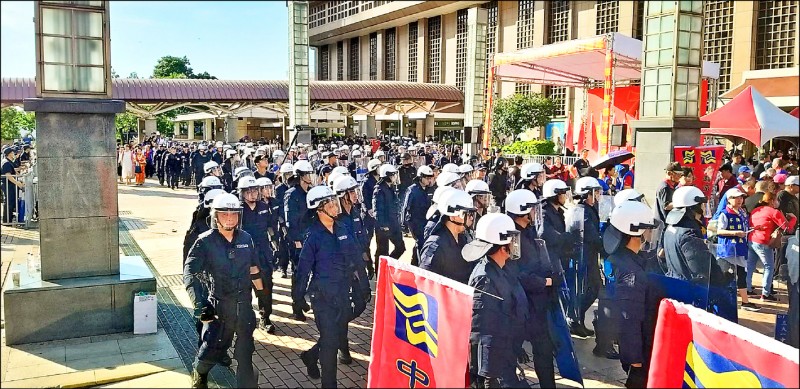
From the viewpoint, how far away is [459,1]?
49125 mm

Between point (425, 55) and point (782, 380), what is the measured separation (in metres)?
54.3

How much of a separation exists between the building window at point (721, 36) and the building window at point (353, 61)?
1647 inches

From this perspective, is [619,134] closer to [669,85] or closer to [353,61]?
[669,85]

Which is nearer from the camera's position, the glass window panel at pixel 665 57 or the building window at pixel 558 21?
the glass window panel at pixel 665 57

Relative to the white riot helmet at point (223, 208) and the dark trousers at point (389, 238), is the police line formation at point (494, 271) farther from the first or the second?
the dark trousers at point (389, 238)

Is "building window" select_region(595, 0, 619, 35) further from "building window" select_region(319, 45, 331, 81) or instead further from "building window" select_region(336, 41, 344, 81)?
"building window" select_region(319, 45, 331, 81)

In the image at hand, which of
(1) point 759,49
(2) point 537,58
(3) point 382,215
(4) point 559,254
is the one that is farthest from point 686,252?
(1) point 759,49

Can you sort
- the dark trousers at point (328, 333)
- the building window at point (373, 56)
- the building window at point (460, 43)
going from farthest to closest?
the building window at point (373, 56)
the building window at point (460, 43)
the dark trousers at point (328, 333)

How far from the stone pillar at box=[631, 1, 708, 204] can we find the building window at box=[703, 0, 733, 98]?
68.8 ft

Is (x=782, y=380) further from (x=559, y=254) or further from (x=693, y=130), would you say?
(x=693, y=130)

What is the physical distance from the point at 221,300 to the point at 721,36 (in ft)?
104

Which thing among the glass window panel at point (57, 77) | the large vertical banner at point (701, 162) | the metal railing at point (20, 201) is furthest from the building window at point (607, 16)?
the glass window panel at point (57, 77)

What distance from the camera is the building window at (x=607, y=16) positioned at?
37.4 m

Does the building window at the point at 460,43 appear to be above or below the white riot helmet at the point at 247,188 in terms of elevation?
above
